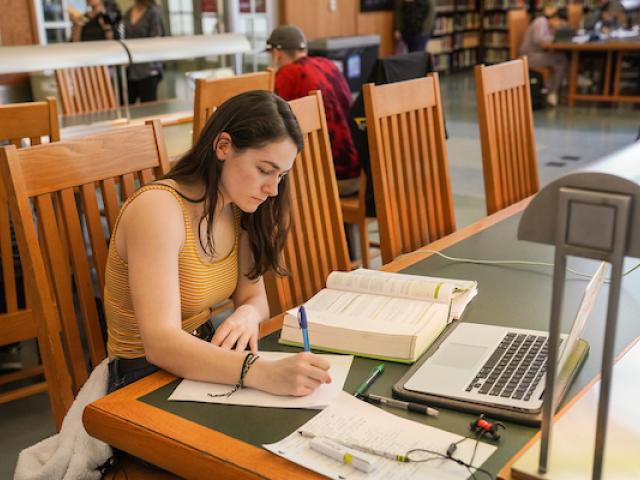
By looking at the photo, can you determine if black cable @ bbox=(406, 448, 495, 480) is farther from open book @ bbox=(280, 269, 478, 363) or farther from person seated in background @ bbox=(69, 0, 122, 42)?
person seated in background @ bbox=(69, 0, 122, 42)

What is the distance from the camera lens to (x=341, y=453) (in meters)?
0.91

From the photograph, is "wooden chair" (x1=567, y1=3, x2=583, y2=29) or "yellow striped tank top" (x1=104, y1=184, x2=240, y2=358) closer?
"yellow striped tank top" (x1=104, y1=184, x2=240, y2=358)

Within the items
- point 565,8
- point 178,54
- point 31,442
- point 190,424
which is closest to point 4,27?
point 178,54

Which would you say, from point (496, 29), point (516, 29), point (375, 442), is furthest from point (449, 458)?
point (496, 29)

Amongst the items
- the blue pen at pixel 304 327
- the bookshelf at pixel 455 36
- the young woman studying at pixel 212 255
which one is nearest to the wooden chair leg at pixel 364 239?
the young woman studying at pixel 212 255

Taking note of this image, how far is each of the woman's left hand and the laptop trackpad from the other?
300mm

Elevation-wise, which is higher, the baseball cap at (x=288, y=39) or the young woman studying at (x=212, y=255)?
the baseball cap at (x=288, y=39)

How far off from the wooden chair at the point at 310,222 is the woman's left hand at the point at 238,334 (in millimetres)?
348

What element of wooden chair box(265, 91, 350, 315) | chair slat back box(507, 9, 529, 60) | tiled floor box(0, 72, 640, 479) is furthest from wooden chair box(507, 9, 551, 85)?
wooden chair box(265, 91, 350, 315)

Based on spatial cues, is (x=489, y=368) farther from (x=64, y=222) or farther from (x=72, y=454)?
(x=64, y=222)

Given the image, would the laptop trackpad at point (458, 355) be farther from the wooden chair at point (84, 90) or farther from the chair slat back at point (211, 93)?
the wooden chair at point (84, 90)

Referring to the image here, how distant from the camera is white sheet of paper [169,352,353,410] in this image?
1063 mm

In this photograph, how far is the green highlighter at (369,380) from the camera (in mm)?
1089

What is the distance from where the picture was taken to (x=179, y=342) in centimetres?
117
